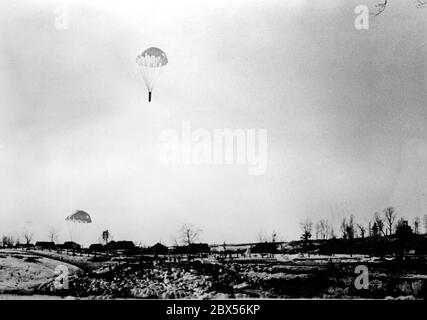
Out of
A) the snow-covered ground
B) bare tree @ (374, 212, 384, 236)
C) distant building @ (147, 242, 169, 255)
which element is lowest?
the snow-covered ground

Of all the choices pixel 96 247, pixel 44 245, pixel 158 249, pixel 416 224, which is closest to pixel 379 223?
pixel 416 224

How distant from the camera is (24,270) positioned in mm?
10102

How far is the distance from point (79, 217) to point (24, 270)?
189 centimetres

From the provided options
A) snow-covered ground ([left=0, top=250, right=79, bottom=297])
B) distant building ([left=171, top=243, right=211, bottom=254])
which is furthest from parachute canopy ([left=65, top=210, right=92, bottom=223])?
distant building ([left=171, top=243, right=211, bottom=254])

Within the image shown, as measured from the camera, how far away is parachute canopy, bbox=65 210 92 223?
9867 mm

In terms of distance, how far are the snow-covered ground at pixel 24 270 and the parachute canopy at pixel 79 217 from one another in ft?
4.15

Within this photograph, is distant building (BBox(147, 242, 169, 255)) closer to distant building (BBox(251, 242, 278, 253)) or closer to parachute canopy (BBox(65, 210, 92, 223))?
parachute canopy (BBox(65, 210, 92, 223))

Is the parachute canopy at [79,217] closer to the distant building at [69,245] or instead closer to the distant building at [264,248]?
the distant building at [69,245]

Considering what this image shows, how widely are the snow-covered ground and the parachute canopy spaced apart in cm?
127

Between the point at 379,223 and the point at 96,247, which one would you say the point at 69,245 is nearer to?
the point at 96,247

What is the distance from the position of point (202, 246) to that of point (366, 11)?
651 centimetres
